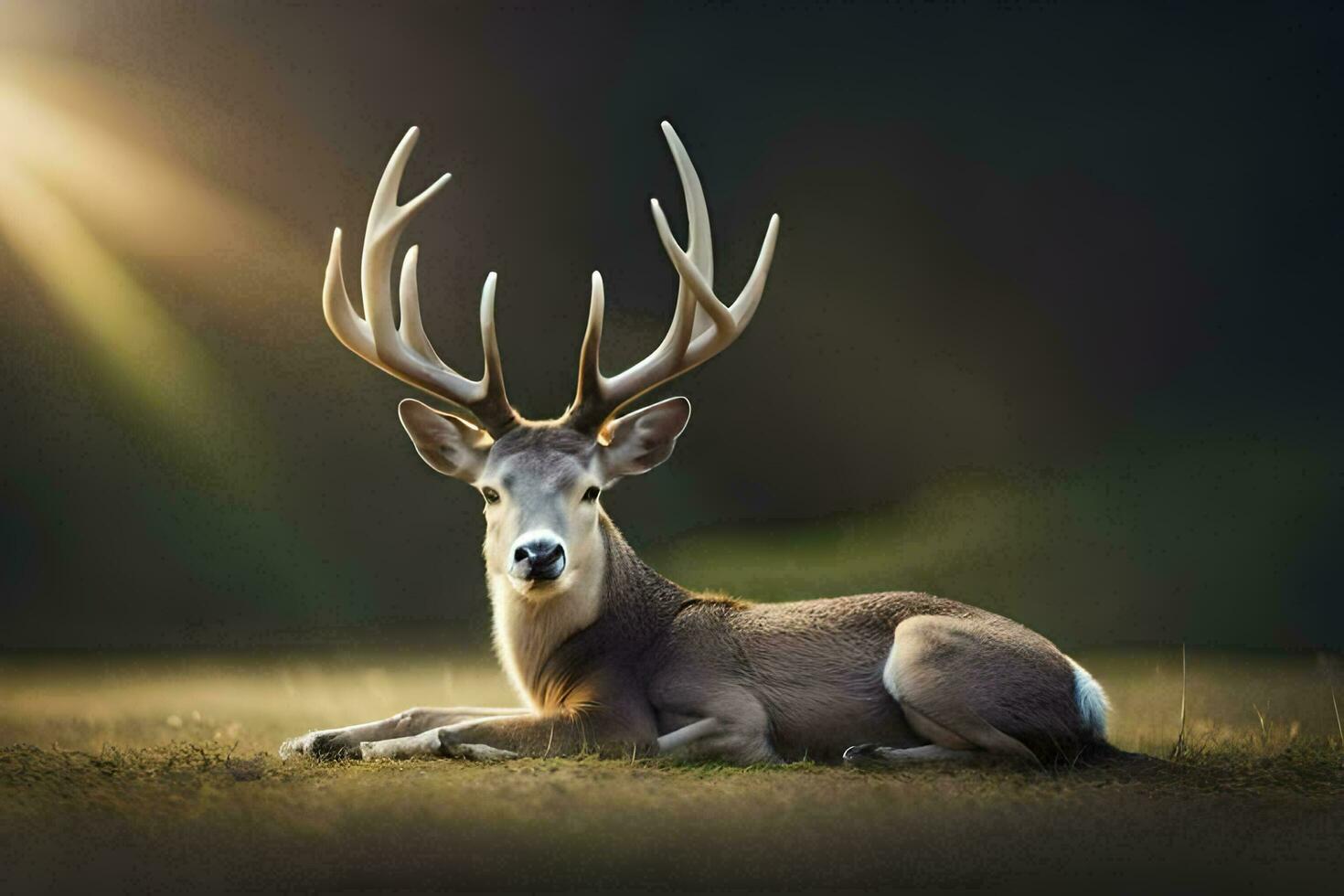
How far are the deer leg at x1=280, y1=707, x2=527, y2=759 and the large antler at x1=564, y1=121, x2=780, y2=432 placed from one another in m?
1.59

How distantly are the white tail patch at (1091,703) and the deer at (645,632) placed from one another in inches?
0.4

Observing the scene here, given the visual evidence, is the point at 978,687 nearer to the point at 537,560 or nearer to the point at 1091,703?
the point at 1091,703

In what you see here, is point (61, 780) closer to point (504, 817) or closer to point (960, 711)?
point (504, 817)

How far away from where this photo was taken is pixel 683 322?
7.90m

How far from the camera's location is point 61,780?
19.4 feet

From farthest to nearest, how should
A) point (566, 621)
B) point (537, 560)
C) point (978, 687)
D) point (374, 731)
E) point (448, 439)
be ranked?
1. point (448, 439)
2. point (566, 621)
3. point (374, 731)
4. point (978, 687)
5. point (537, 560)

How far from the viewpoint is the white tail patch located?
285 inches

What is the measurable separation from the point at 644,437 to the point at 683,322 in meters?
0.66

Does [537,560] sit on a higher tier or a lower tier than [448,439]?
lower

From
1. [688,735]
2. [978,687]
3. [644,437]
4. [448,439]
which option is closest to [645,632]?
[688,735]

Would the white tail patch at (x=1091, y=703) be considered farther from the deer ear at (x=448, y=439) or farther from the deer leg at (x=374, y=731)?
the deer ear at (x=448, y=439)

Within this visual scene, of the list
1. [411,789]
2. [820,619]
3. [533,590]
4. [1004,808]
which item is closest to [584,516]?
[533,590]

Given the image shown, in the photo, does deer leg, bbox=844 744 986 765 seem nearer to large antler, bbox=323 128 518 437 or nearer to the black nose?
the black nose

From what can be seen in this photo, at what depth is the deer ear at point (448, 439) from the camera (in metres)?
7.70
